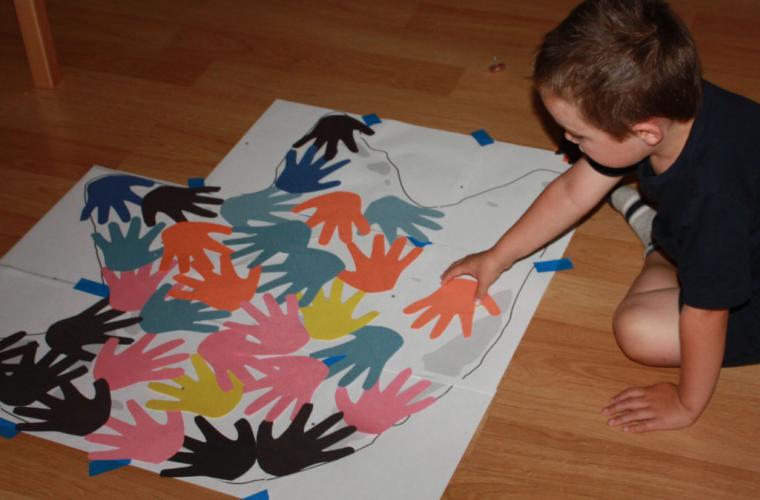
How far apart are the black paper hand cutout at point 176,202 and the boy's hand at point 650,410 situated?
2.09ft

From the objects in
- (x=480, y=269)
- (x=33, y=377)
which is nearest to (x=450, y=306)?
(x=480, y=269)

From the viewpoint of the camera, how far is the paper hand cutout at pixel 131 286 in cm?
132

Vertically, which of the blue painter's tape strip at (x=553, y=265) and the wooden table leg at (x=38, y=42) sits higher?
the wooden table leg at (x=38, y=42)

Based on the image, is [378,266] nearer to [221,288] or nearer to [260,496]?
[221,288]

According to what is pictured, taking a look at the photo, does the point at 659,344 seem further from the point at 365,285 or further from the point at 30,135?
the point at 30,135

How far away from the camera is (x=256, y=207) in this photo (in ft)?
4.77

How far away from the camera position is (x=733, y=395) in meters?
1.17

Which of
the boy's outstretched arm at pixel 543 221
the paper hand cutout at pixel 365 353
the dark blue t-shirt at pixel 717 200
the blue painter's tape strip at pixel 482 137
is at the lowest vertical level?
the paper hand cutout at pixel 365 353

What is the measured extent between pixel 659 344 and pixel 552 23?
80 cm

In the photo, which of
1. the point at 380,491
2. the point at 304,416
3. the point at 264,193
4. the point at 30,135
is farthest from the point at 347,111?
the point at 380,491

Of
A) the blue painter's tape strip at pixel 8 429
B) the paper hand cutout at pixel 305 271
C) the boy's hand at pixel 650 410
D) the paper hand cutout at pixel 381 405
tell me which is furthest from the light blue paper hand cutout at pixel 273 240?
the boy's hand at pixel 650 410

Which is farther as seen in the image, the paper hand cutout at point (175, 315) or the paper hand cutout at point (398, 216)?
the paper hand cutout at point (398, 216)

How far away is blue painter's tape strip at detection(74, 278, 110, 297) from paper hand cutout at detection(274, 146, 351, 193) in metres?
0.30

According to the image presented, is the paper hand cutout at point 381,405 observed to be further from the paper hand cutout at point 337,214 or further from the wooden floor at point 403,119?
the paper hand cutout at point 337,214
